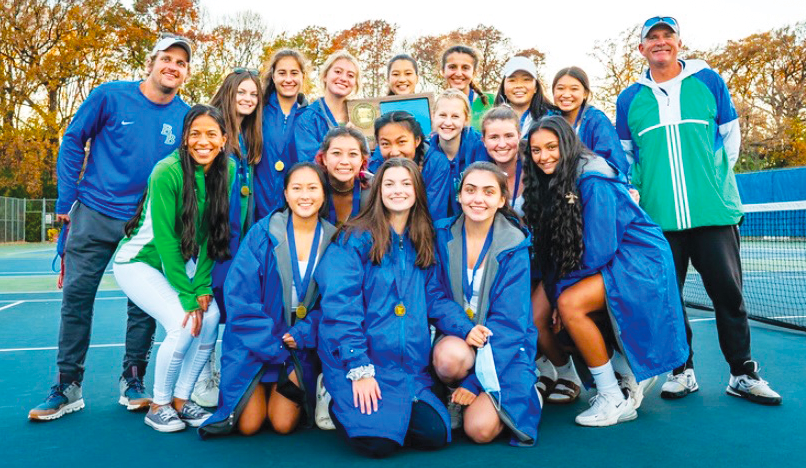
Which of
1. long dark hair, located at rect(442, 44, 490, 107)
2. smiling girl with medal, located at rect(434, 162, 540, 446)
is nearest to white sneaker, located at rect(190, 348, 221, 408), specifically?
smiling girl with medal, located at rect(434, 162, 540, 446)

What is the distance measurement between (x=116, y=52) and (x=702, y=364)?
90.1 ft

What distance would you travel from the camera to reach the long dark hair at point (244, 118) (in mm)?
4285

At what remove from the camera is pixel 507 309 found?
3.42m

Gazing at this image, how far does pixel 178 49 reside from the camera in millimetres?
4098

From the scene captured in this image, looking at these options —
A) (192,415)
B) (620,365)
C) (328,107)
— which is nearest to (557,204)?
(620,365)

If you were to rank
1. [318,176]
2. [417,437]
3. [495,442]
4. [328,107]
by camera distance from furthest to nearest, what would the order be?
1. [328,107]
2. [318,176]
3. [495,442]
4. [417,437]

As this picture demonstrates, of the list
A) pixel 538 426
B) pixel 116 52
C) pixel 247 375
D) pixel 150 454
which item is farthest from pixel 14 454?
pixel 116 52

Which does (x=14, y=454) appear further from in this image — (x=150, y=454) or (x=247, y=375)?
(x=247, y=375)

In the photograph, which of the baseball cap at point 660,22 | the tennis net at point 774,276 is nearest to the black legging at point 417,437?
the baseball cap at point 660,22

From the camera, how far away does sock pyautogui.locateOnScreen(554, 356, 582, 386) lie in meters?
4.14

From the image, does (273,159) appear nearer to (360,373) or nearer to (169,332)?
(169,332)

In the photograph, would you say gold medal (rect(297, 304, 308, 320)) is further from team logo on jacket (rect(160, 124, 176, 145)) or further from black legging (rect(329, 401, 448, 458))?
team logo on jacket (rect(160, 124, 176, 145))

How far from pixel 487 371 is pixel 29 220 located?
2908cm

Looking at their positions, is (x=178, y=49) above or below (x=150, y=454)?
above
